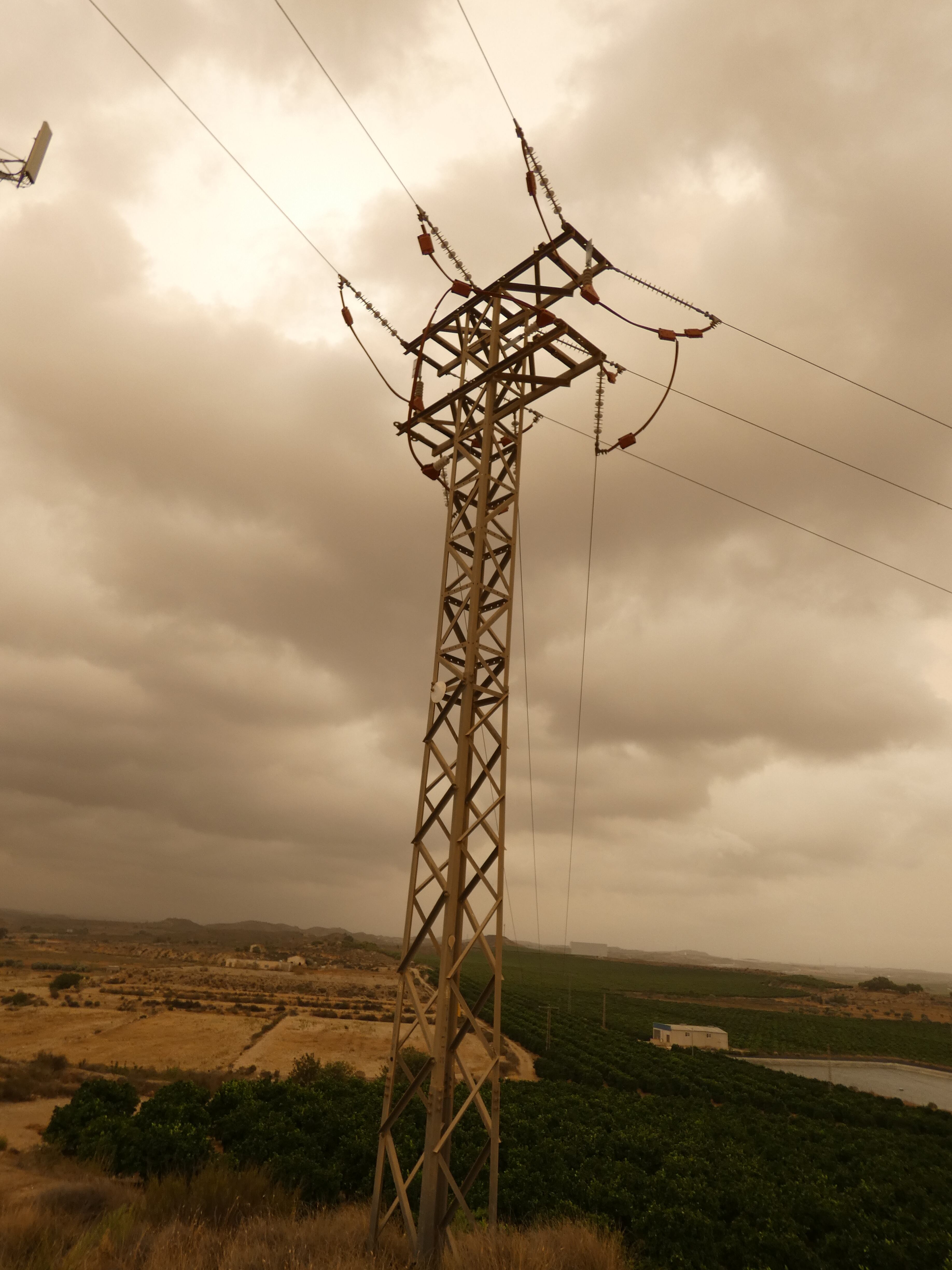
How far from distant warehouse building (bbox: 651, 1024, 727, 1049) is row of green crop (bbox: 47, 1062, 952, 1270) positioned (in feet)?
111

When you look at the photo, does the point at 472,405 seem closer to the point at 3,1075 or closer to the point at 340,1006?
the point at 3,1075

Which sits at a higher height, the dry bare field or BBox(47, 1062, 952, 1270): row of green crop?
BBox(47, 1062, 952, 1270): row of green crop

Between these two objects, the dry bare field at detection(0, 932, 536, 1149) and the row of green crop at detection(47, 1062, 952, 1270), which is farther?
the dry bare field at detection(0, 932, 536, 1149)

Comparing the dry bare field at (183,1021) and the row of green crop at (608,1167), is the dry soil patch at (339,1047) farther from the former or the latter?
the row of green crop at (608,1167)

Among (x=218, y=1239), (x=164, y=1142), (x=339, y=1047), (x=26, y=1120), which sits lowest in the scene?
(x=339, y=1047)

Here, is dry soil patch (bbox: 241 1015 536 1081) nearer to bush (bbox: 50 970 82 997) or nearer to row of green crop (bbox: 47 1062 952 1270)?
row of green crop (bbox: 47 1062 952 1270)

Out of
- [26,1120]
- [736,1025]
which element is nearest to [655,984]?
[736,1025]

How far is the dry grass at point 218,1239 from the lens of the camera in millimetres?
8359

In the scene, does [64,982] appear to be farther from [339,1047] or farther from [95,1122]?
[95,1122]

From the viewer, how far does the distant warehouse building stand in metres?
58.0

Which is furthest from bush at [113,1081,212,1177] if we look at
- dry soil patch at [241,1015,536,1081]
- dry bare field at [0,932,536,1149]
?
dry soil patch at [241,1015,536,1081]

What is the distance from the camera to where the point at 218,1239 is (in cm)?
954

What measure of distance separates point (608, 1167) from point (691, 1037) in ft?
153

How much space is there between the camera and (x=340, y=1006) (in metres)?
59.9
